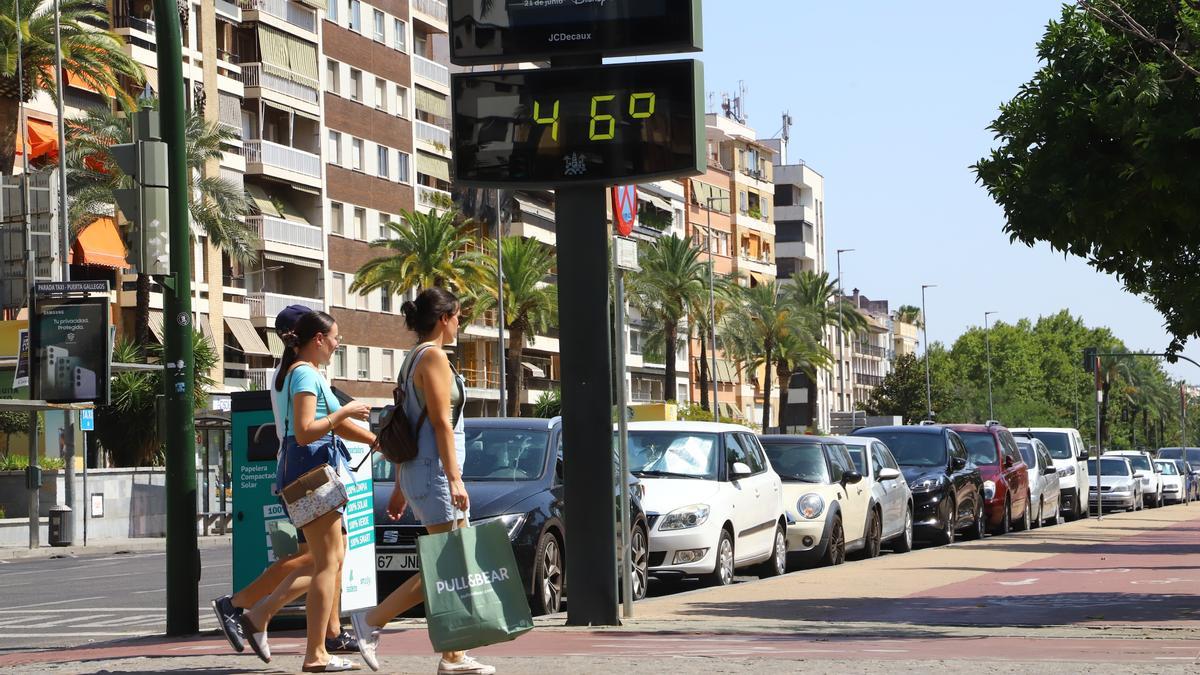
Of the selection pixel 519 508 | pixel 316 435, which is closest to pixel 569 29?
pixel 519 508

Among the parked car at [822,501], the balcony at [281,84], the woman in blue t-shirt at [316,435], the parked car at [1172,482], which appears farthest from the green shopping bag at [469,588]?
the balcony at [281,84]

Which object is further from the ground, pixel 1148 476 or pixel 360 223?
pixel 360 223

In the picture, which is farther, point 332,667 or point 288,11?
point 288,11

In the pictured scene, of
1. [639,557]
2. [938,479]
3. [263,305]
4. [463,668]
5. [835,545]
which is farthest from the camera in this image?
[263,305]

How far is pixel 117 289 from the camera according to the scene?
209ft

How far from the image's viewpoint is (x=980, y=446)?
1325 inches

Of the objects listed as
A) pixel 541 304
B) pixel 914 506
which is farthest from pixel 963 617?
pixel 541 304

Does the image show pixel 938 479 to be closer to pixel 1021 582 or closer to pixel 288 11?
pixel 1021 582

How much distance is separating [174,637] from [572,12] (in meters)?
4.64

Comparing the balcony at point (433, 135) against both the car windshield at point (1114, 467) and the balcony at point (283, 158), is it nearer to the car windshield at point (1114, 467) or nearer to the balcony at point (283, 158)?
the balcony at point (283, 158)

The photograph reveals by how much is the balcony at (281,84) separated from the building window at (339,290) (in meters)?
6.73

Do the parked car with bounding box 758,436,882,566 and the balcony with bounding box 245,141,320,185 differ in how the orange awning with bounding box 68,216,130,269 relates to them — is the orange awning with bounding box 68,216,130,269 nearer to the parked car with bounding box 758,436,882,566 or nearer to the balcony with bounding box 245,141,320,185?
the balcony with bounding box 245,141,320,185

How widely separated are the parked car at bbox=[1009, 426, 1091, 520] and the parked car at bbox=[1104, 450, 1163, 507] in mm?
13960

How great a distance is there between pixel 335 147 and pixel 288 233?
589 cm
